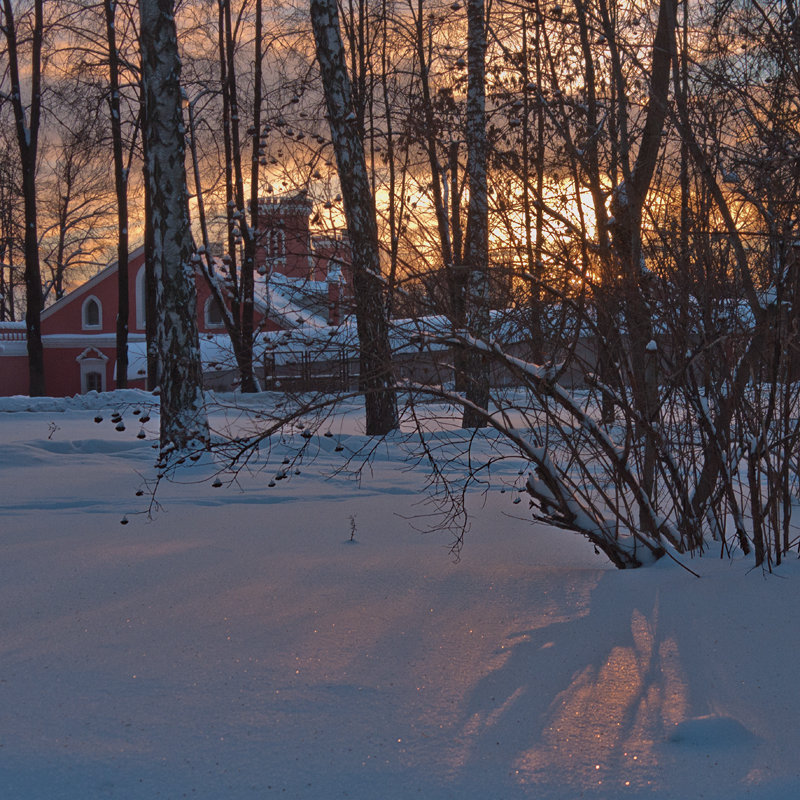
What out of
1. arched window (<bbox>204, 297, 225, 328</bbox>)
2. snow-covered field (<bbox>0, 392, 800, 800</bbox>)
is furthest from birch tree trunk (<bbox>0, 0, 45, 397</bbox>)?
snow-covered field (<bbox>0, 392, 800, 800</bbox>)

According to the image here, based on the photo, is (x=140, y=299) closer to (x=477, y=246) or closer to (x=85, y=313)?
(x=85, y=313)

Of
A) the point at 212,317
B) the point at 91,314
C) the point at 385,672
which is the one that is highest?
the point at 91,314

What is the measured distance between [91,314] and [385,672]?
30156mm

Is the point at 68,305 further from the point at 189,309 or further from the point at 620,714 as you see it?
the point at 620,714

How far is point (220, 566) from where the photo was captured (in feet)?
13.7

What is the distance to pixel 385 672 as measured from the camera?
281cm

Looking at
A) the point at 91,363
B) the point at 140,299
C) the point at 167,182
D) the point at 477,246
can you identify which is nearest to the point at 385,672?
the point at 477,246

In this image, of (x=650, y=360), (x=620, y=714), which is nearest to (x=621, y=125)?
(x=650, y=360)

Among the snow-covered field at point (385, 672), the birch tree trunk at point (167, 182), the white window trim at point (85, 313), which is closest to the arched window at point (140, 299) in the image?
the white window trim at point (85, 313)

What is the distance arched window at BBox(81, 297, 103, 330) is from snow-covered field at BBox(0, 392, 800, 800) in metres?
27.2

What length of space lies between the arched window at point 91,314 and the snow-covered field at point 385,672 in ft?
89.1

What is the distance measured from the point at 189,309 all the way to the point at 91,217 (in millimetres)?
27975

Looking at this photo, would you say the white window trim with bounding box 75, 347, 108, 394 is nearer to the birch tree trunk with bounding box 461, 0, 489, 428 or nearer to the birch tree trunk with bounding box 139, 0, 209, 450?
the birch tree trunk with bounding box 461, 0, 489, 428

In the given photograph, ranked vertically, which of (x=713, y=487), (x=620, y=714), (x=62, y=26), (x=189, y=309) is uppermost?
(x=62, y=26)
